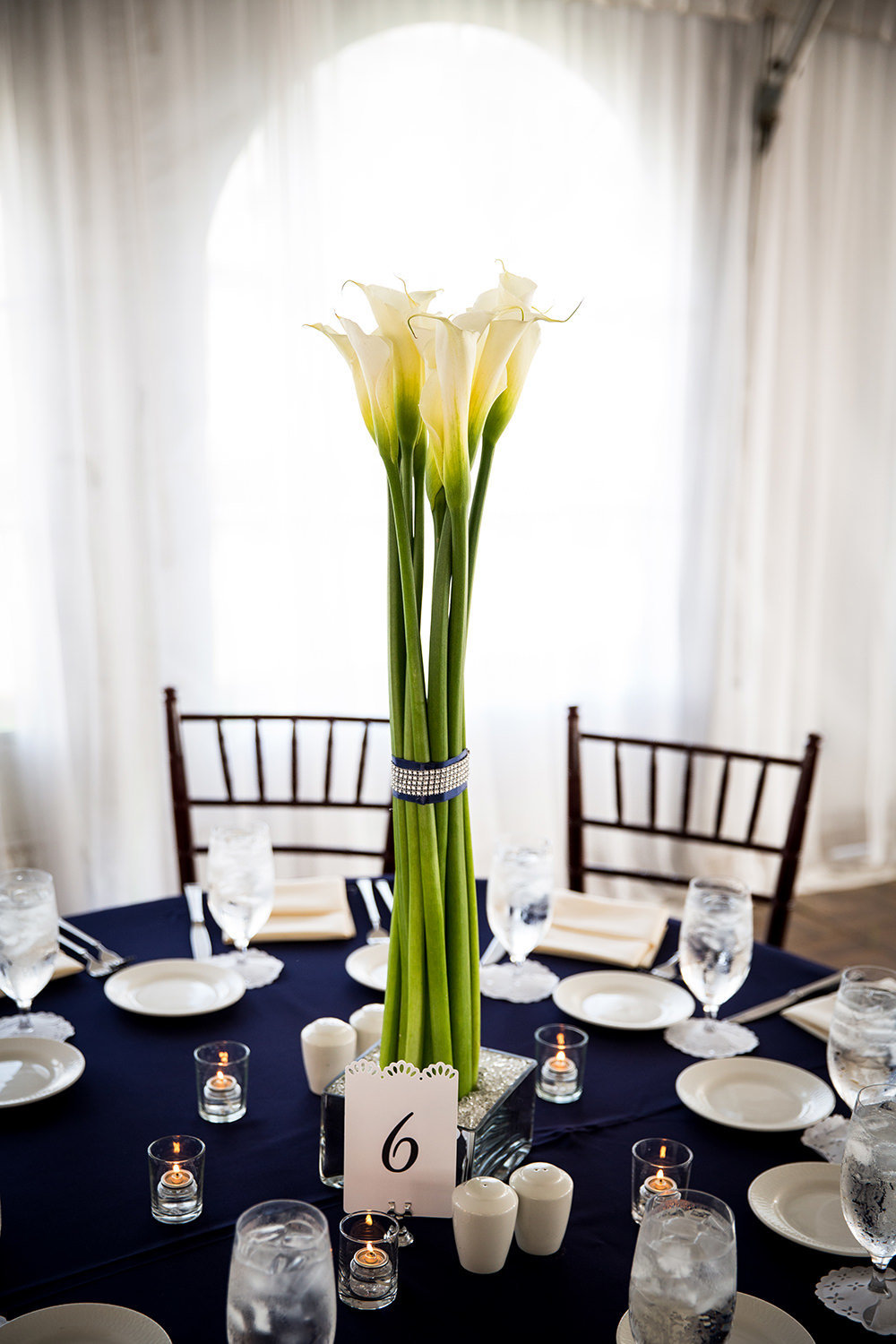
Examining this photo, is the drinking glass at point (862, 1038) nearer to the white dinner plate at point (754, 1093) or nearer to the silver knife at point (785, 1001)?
the white dinner plate at point (754, 1093)

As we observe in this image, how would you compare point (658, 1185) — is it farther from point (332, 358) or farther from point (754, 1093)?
point (332, 358)

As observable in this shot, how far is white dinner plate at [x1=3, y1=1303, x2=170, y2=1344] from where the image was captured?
747 millimetres

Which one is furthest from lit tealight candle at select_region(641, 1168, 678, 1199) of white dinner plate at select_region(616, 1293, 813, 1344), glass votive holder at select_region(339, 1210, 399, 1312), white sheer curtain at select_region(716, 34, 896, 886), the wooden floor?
white sheer curtain at select_region(716, 34, 896, 886)

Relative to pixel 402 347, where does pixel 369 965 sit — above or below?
below

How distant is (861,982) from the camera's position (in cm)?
103

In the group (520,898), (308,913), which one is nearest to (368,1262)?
(520,898)

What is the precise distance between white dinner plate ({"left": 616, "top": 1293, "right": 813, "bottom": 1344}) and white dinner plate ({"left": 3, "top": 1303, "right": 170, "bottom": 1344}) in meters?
0.31

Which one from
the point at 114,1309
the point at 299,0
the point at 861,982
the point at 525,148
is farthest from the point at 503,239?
the point at 114,1309

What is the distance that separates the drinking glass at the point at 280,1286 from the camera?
2.12 ft

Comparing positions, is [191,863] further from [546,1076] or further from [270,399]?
[270,399]

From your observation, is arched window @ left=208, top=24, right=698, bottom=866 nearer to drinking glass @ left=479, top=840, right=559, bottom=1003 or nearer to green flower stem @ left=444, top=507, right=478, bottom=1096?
drinking glass @ left=479, top=840, right=559, bottom=1003

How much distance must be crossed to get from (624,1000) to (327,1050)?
40 centimetres

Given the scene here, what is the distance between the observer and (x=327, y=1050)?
1049mm

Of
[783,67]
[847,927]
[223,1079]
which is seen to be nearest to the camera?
[223,1079]
